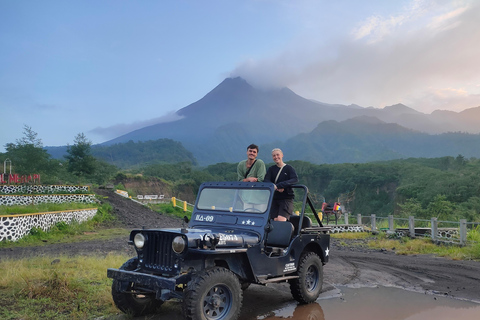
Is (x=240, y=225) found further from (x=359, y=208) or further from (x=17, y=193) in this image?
(x=359, y=208)

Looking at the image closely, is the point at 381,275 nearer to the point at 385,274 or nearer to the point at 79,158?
the point at 385,274

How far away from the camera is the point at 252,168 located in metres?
6.92

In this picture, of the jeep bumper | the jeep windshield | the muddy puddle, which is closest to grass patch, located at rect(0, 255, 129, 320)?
the jeep bumper

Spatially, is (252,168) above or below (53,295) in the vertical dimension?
above

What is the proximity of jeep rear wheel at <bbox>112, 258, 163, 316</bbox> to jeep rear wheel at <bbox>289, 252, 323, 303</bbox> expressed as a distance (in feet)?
7.25

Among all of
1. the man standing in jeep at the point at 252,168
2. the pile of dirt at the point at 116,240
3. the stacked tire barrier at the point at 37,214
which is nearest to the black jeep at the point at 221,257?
the man standing in jeep at the point at 252,168

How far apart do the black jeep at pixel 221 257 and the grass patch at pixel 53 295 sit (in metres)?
0.71

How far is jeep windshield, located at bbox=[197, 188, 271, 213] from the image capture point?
6160 millimetres

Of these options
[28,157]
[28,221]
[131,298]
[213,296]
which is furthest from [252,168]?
[28,157]

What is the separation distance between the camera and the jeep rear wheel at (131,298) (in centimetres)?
532

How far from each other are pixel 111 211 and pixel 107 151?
12510cm

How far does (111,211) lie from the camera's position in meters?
25.5

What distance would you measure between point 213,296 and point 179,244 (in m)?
0.75

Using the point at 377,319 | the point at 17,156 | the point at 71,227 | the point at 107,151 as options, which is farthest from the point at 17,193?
the point at 107,151
